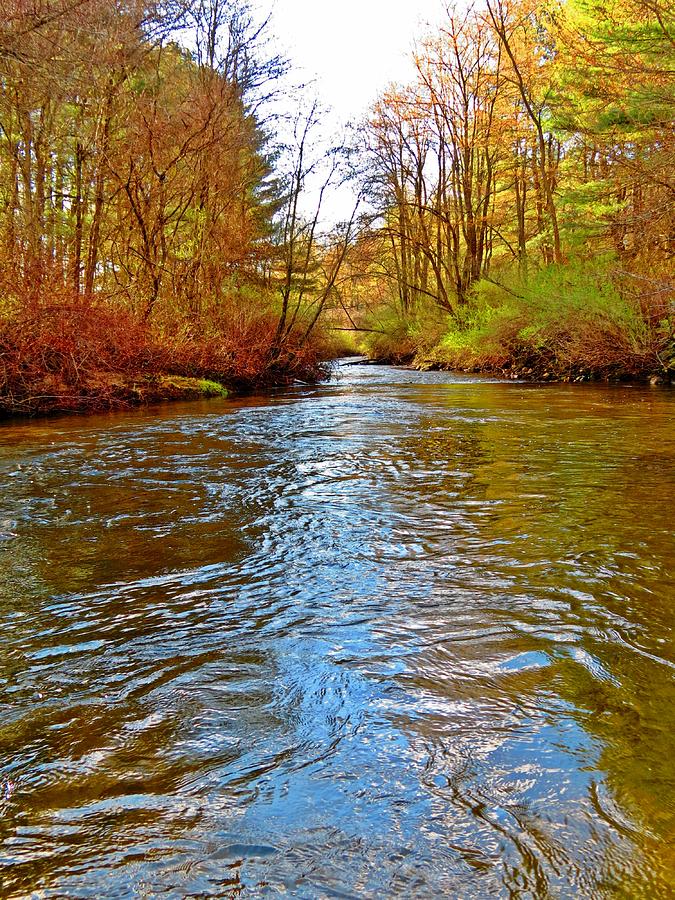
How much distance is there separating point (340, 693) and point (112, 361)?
35.0 ft

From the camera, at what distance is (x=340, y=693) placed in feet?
6.58

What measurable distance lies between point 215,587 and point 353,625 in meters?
0.77

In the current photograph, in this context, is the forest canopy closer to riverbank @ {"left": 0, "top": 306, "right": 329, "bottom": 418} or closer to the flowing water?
riverbank @ {"left": 0, "top": 306, "right": 329, "bottom": 418}

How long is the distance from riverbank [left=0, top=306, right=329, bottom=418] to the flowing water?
5675mm

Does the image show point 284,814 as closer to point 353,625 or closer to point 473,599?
point 353,625

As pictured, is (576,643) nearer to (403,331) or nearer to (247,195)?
(247,195)

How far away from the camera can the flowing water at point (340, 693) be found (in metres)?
1.34

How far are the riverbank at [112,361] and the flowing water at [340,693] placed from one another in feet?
18.6

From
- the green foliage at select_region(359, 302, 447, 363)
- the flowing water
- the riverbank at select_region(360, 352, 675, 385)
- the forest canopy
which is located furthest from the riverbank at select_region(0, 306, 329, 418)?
the green foliage at select_region(359, 302, 447, 363)

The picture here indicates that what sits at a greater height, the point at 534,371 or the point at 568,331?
the point at 568,331

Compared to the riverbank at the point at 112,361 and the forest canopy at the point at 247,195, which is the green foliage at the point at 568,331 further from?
the riverbank at the point at 112,361

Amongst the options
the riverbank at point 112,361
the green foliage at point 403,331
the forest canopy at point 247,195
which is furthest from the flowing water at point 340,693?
the green foliage at point 403,331

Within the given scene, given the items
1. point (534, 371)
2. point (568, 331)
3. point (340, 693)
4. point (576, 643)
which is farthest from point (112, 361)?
point (534, 371)

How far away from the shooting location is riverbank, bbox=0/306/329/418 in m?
9.61
